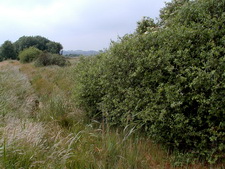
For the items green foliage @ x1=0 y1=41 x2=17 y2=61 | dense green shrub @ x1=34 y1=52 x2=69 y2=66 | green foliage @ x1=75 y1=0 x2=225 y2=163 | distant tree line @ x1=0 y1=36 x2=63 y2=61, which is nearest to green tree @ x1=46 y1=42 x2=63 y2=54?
distant tree line @ x1=0 y1=36 x2=63 y2=61

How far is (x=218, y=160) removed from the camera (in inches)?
99.1

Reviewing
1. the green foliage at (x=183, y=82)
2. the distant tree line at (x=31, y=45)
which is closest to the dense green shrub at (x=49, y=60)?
the green foliage at (x=183, y=82)

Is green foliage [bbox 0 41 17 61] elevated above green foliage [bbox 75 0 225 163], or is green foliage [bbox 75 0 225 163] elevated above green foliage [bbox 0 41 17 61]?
green foliage [bbox 0 41 17 61]

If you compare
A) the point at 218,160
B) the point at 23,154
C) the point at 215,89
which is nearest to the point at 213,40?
the point at 215,89

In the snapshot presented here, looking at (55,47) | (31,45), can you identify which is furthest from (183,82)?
(31,45)

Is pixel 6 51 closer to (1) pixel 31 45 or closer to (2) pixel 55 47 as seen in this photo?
(1) pixel 31 45

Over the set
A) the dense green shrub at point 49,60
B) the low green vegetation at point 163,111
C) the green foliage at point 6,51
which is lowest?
the low green vegetation at point 163,111

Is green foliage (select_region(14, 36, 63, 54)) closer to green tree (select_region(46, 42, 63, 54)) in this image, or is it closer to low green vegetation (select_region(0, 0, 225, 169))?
green tree (select_region(46, 42, 63, 54))

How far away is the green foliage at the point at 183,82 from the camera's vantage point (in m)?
2.42

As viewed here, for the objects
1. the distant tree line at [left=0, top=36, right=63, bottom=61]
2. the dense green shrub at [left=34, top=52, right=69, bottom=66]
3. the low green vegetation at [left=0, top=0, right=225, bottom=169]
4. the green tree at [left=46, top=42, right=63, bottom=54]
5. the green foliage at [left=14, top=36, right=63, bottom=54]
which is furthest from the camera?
the green foliage at [left=14, top=36, right=63, bottom=54]

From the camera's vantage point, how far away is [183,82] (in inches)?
104

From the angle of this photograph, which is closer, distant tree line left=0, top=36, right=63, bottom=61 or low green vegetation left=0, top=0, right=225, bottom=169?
low green vegetation left=0, top=0, right=225, bottom=169

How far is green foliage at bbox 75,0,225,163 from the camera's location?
242cm

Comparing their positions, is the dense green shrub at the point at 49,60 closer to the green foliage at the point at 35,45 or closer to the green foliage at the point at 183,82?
the green foliage at the point at 183,82
